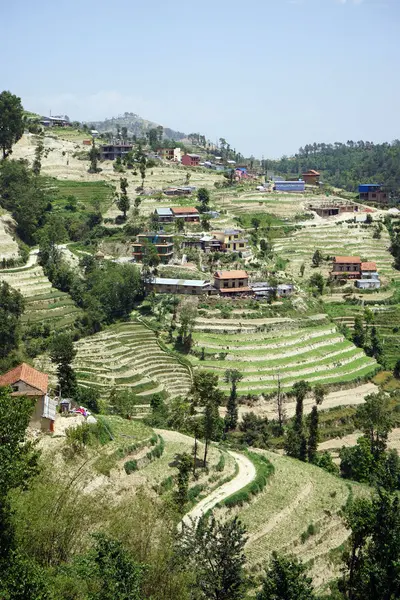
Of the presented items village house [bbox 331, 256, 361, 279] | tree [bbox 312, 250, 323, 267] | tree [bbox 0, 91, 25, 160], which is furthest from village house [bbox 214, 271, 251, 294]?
tree [bbox 0, 91, 25, 160]

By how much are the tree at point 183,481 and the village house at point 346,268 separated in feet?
113

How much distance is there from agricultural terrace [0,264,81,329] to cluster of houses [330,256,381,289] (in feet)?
74.2

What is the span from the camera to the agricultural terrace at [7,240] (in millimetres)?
51656

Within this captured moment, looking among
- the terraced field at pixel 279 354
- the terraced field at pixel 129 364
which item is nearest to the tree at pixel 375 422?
the terraced field at pixel 279 354

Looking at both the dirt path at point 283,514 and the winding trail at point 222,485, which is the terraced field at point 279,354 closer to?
the winding trail at point 222,485

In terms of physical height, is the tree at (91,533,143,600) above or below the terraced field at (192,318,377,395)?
above

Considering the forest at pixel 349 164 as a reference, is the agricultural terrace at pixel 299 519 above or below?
below

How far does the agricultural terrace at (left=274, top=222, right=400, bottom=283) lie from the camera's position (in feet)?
189

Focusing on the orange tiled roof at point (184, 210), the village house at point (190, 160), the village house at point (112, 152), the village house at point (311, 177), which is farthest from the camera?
the village house at point (190, 160)

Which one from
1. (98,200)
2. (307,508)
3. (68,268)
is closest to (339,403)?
(307,508)

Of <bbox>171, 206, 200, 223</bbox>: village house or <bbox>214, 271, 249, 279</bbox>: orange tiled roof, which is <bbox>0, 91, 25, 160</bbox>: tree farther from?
<bbox>214, 271, 249, 279</bbox>: orange tiled roof

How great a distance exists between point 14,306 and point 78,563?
29.0 m

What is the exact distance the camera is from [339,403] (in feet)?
129

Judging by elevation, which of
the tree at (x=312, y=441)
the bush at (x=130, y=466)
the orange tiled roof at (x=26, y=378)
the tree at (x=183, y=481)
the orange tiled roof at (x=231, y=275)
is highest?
→ the orange tiled roof at (x=231, y=275)
